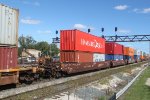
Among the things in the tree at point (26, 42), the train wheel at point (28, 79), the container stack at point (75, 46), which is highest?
the tree at point (26, 42)

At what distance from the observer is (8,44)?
670 inches

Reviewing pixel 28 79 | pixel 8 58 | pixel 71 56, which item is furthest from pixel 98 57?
pixel 8 58

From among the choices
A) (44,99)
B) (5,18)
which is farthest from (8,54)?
(44,99)

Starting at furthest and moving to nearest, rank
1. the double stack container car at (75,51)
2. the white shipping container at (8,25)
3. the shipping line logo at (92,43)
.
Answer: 1. the shipping line logo at (92,43)
2. the double stack container car at (75,51)
3. the white shipping container at (8,25)

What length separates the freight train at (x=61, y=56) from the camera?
16797 millimetres

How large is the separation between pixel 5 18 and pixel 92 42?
19074mm

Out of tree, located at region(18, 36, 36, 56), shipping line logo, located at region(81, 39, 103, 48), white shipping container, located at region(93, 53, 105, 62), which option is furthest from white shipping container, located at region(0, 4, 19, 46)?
tree, located at region(18, 36, 36, 56)

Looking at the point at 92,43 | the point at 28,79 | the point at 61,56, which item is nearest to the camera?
the point at 28,79

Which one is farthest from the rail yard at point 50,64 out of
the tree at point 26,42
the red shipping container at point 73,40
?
the tree at point 26,42

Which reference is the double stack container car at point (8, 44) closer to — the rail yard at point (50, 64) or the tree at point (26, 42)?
the rail yard at point (50, 64)

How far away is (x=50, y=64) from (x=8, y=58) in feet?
34.4

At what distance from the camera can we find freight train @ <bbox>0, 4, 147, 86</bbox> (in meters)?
16.8

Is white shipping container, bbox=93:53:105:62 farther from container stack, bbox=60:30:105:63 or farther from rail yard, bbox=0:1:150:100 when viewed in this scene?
container stack, bbox=60:30:105:63

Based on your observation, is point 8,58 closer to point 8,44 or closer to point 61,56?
point 8,44
